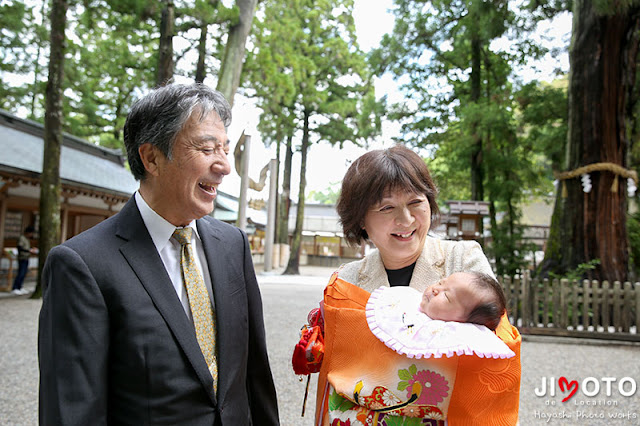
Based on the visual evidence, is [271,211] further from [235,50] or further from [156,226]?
[156,226]

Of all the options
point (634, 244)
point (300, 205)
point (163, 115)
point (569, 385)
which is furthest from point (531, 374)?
point (300, 205)

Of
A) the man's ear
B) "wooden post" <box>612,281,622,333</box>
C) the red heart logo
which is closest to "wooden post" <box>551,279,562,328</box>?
"wooden post" <box>612,281,622,333</box>

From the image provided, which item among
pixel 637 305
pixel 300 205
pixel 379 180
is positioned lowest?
pixel 637 305

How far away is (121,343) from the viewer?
1349 millimetres

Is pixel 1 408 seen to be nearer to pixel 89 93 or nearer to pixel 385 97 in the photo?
pixel 385 97

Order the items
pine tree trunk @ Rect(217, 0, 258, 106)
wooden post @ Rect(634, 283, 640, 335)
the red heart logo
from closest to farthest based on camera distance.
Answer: the red heart logo < wooden post @ Rect(634, 283, 640, 335) < pine tree trunk @ Rect(217, 0, 258, 106)

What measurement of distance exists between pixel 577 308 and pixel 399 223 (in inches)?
256

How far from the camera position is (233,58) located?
853 cm

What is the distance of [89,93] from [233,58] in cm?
989

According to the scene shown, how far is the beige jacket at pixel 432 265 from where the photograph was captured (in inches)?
64.2

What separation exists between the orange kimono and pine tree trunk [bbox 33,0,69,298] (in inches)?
366

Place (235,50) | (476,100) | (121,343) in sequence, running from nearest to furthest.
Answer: (121,343), (235,50), (476,100)

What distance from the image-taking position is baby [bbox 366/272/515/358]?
53.5 inches

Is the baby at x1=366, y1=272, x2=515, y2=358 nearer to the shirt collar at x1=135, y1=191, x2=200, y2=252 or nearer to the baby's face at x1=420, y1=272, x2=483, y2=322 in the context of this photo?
the baby's face at x1=420, y1=272, x2=483, y2=322
